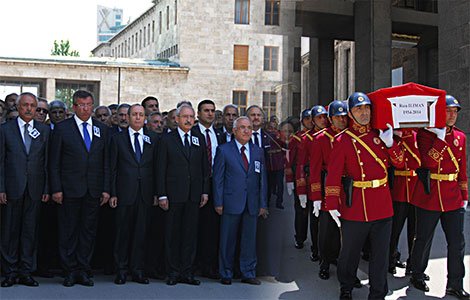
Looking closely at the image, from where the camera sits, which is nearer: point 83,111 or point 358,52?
point 83,111

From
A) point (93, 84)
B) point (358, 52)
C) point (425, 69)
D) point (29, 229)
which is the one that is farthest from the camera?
point (425, 69)

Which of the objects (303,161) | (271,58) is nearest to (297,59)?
(271,58)

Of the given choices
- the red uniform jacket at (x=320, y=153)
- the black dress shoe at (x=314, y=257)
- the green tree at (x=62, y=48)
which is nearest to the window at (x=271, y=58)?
the green tree at (x=62, y=48)

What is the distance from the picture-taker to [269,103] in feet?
8.22

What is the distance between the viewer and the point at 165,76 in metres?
2.60

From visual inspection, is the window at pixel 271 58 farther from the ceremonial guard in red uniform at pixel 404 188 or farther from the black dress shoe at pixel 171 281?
the black dress shoe at pixel 171 281

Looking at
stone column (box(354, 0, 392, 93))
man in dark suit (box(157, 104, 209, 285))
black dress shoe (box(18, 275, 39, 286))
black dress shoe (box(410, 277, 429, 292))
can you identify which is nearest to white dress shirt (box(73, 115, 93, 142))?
man in dark suit (box(157, 104, 209, 285))

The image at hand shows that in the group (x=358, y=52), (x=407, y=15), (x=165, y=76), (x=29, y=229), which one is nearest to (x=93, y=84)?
Answer: (x=165, y=76)

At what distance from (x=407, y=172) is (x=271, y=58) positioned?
3.06 metres

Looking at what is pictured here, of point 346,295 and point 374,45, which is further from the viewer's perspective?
point 374,45

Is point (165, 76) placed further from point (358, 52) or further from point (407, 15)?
point (407, 15)

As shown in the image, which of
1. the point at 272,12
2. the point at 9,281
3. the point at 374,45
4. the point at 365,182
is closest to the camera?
the point at 272,12

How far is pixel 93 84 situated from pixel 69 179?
141cm

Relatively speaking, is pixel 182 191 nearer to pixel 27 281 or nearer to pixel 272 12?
pixel 27 281
